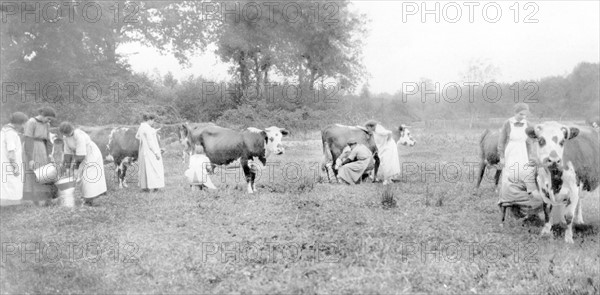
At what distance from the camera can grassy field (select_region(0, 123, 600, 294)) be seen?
208 inches

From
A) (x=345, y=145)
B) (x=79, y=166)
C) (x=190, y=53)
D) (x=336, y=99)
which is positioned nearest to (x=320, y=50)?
(x=336, y=99)

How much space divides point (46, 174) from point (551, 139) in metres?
8.90

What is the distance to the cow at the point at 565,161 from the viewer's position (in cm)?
678

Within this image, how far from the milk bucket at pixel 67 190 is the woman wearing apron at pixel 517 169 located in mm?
7983

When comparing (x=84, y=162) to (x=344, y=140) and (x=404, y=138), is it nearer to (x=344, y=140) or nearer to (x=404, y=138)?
(x=344, y=140)

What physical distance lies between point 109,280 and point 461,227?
5.55 meters

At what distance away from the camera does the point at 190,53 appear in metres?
25.8

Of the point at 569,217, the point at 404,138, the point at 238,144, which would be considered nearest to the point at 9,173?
the point at 238,144

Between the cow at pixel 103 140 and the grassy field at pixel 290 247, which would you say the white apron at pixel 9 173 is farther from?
the cow at pixel 103 140

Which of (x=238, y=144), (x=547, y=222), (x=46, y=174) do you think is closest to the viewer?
(x=547, y=222)

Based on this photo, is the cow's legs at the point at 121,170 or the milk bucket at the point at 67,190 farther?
the cow's legs at the point at 121,170

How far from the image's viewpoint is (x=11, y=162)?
861 cm

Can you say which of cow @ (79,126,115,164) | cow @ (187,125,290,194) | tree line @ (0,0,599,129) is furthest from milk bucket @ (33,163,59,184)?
tree line @ (0,0,599,129)

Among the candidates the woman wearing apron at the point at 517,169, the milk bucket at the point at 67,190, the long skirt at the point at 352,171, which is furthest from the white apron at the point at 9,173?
the woman wearing apron at the point at 517,169
